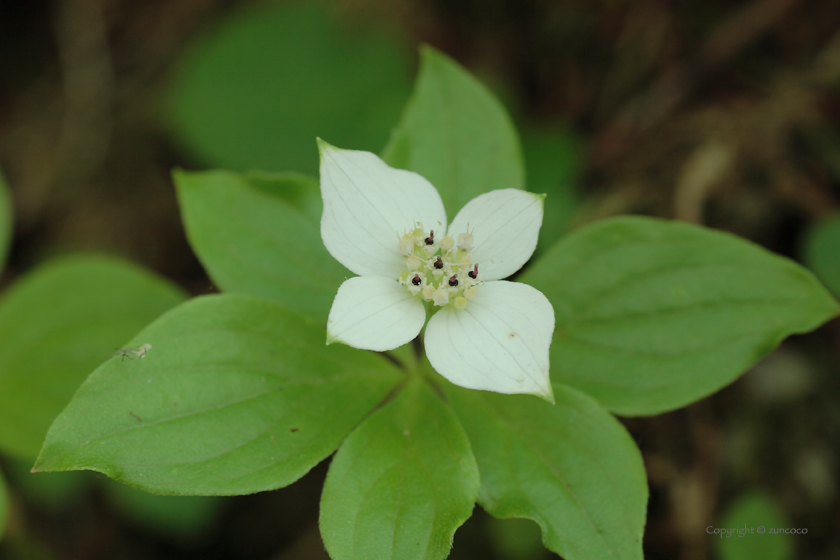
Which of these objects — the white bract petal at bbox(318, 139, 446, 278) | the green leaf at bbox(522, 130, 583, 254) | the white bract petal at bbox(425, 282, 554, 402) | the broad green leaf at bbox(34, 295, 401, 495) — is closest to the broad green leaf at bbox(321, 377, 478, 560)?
the broad green leaf at bbox(34, 295, 401, 495)

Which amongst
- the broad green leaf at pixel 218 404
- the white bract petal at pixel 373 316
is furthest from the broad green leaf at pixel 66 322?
the white bract petal at pixel 373 316

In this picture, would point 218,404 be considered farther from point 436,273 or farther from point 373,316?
point 436,273

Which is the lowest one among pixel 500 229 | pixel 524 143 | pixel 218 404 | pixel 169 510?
pixel 169 510

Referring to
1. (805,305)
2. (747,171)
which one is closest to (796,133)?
(747,171)

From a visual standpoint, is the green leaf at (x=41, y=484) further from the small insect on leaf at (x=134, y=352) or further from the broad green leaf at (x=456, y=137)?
the broad green leaf at (x=456, y=137)

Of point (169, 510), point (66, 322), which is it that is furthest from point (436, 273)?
point (169, 510)

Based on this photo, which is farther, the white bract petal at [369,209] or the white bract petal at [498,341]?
the white bract petal at [369,209]

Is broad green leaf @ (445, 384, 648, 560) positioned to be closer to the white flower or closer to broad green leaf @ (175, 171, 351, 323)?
the white flower
